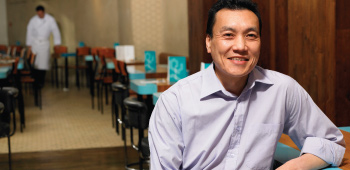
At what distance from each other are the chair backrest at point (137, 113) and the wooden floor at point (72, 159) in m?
0.92

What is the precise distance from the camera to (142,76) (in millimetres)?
5703

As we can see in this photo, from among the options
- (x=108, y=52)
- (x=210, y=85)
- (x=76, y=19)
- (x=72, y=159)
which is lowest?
(x=72, y=159)

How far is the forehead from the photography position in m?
1.55

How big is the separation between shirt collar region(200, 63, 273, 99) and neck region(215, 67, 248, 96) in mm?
27

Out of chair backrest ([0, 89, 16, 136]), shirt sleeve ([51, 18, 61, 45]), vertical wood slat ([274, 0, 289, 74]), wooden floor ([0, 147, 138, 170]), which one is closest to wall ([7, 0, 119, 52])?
shirt sleeve ([51, 18, 61, 45])

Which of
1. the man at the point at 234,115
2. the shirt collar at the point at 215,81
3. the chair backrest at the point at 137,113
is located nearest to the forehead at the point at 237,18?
the man at the point at 234,115

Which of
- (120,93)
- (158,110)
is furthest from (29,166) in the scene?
(158,110)

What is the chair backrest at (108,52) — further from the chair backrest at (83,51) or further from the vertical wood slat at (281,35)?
the vertical wood slat at (281,35)

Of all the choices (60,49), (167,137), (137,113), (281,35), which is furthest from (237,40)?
(60,49)

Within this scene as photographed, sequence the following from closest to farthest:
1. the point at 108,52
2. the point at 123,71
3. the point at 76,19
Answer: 1. the point at 123,71
2. the point at 108,52
3. the point at 76,19

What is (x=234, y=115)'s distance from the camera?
1.59 meters

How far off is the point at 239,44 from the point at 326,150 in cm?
45

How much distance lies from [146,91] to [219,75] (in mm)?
2842

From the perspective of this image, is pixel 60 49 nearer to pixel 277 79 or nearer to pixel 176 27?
pixel 176 27
